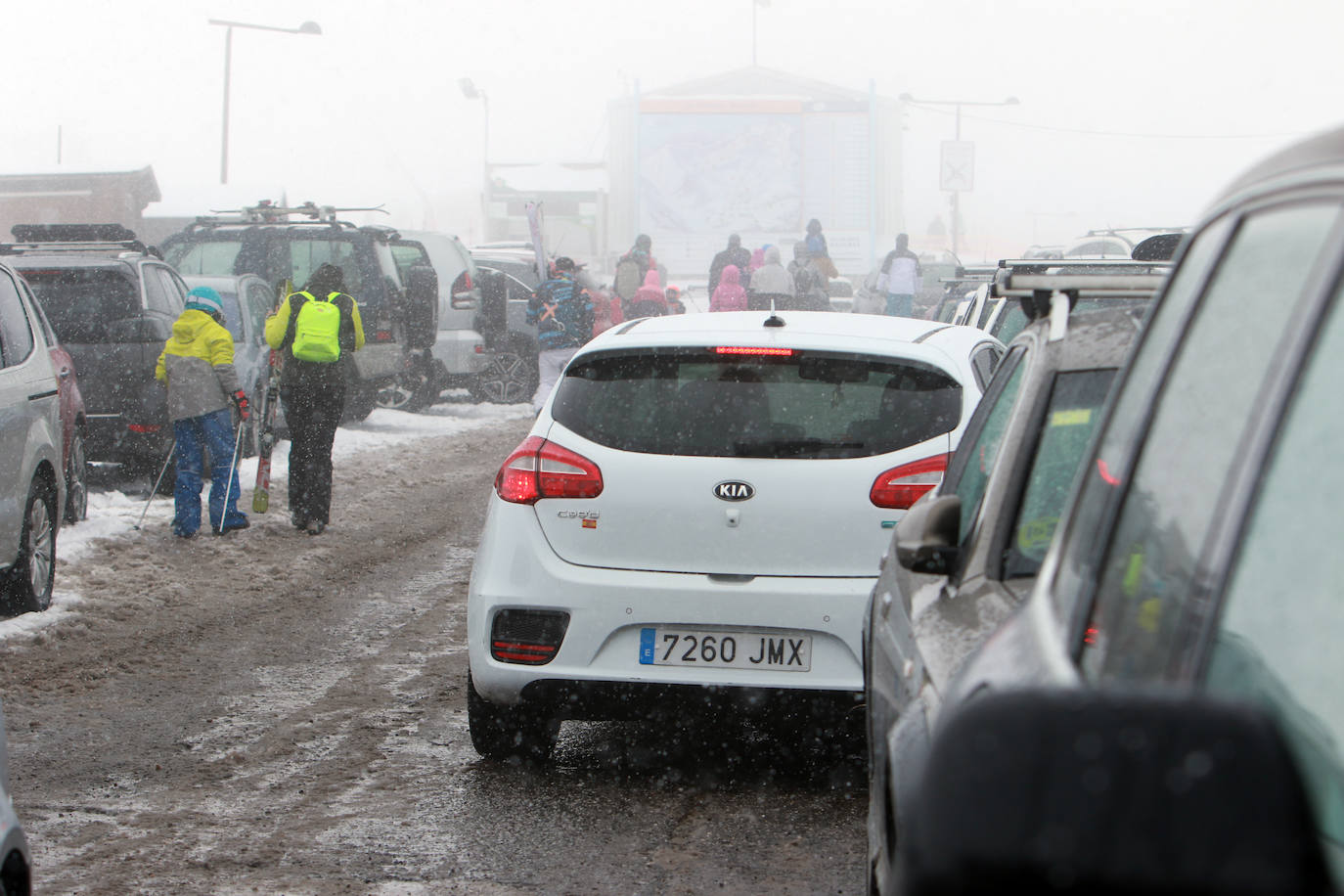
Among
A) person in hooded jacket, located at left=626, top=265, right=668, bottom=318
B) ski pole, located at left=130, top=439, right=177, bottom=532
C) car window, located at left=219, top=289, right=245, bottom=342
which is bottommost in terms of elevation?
ski pole, located at left=130, top=439, right=177, bottom=532

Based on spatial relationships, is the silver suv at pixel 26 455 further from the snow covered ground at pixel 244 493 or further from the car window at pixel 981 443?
the car window at pixel 981 443

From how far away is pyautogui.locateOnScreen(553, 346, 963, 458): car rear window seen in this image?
16.4 feet

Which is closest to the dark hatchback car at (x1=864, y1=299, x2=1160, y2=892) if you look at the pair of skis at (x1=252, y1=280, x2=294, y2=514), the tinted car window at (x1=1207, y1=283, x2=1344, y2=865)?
the tinted car window at (x1=1207, y1=283, x2=1344, y2=865)

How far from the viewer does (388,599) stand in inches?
341

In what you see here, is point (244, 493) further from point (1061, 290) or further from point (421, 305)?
point (1061, 290)

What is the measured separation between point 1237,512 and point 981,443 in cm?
228

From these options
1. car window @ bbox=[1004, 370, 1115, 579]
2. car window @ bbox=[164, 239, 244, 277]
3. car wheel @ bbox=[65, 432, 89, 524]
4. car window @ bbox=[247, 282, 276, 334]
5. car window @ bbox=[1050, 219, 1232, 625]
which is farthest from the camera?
car window @ bbox=[164, 239, 244, 277]

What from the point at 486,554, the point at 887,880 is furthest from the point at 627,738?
the point at 887,880

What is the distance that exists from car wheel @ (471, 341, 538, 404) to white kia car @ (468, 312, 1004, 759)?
1536cm

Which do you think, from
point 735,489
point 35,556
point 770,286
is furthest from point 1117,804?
point 770,286

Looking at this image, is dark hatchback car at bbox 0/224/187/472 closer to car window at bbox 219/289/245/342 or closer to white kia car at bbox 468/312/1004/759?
car window at bbox 219/289/245/342

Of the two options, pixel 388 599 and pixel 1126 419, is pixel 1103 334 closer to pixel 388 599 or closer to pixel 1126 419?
pixel 1126 419

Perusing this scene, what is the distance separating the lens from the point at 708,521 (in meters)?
4.91

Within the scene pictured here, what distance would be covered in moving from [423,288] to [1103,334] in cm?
1449
